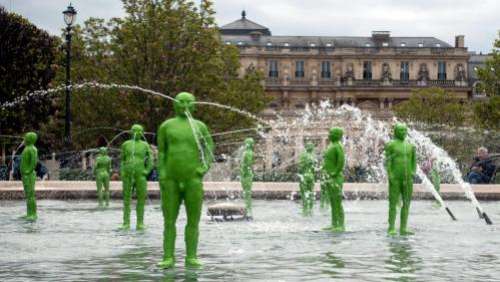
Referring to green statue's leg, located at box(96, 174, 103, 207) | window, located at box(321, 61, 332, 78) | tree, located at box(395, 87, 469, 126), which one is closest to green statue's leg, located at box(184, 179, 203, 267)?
green statue's leg, located at box(96, 174, 103, 207)

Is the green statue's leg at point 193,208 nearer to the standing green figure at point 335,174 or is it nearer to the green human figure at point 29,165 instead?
the standing green figure at point 335,174

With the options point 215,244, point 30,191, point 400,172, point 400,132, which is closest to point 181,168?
point 215,244

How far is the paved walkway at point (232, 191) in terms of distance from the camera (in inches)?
1236

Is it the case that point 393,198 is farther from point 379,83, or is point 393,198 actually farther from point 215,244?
point 379,83

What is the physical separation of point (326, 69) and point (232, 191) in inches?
3884

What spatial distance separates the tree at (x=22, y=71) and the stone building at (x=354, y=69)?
2981 inches

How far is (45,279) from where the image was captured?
36.8 ft

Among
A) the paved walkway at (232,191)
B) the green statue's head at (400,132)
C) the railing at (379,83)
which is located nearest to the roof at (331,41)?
the railing at (379,83)

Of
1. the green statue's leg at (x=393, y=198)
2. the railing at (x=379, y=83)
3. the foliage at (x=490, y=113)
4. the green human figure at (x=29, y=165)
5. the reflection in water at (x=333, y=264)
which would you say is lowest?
the reflection in water at (x=333, y=264)

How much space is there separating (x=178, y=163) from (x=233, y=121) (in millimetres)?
41430

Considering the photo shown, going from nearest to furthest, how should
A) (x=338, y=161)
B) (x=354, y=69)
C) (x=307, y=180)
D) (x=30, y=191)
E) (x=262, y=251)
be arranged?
(x=262, y=251), (x=338, y=161), (x=30, y=191), (x=307, y=180), (x=354, y=69)

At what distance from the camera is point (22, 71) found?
49.2 m

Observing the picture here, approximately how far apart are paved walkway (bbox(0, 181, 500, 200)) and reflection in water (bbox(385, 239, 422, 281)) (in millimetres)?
16903

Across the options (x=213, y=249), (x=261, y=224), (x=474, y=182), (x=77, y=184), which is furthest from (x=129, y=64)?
(x=213, y=249)
